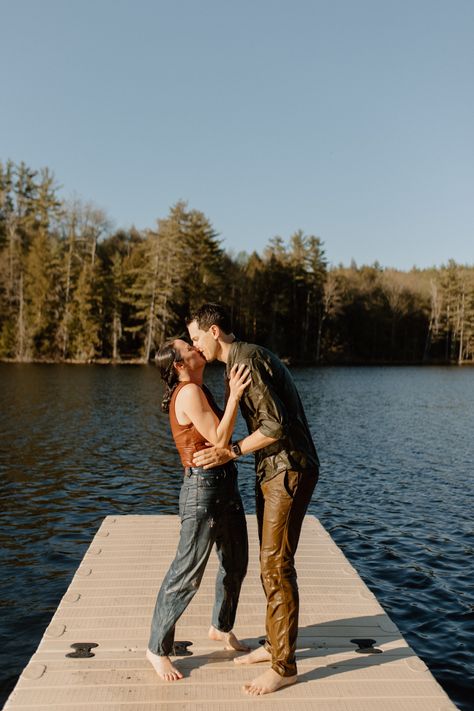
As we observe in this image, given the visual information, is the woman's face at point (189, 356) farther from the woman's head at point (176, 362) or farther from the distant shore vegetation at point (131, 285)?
the distant shore vegetation at point (131, 285)

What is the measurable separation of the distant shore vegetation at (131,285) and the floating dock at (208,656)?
57213 millimetres

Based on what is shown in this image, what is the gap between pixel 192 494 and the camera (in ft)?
14.2

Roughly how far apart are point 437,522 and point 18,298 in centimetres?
5813

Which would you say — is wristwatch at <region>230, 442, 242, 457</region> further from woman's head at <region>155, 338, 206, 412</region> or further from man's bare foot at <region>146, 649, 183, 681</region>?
man's bare foot at <region>146, 649, 183, 681</region>

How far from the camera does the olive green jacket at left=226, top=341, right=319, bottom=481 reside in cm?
410

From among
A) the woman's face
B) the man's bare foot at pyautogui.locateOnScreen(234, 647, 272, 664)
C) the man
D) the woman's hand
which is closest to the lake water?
the man's bare foot at pyautogui.locateOnScreen(234, 647, 272, 664)

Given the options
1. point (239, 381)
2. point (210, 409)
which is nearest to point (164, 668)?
point (210, 409)

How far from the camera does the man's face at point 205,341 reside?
4.35m

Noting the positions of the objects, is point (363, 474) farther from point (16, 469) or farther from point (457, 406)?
point (457, 406)

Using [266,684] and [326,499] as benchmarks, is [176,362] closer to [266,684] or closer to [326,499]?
[266,684]

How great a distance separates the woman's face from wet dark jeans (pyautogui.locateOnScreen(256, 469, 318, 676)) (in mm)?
954

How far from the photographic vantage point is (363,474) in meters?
16.2

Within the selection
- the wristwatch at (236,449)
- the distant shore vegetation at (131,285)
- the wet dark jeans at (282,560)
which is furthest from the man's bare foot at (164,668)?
the distant shore vegetation at (131,285)

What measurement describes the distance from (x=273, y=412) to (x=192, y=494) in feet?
2.71
